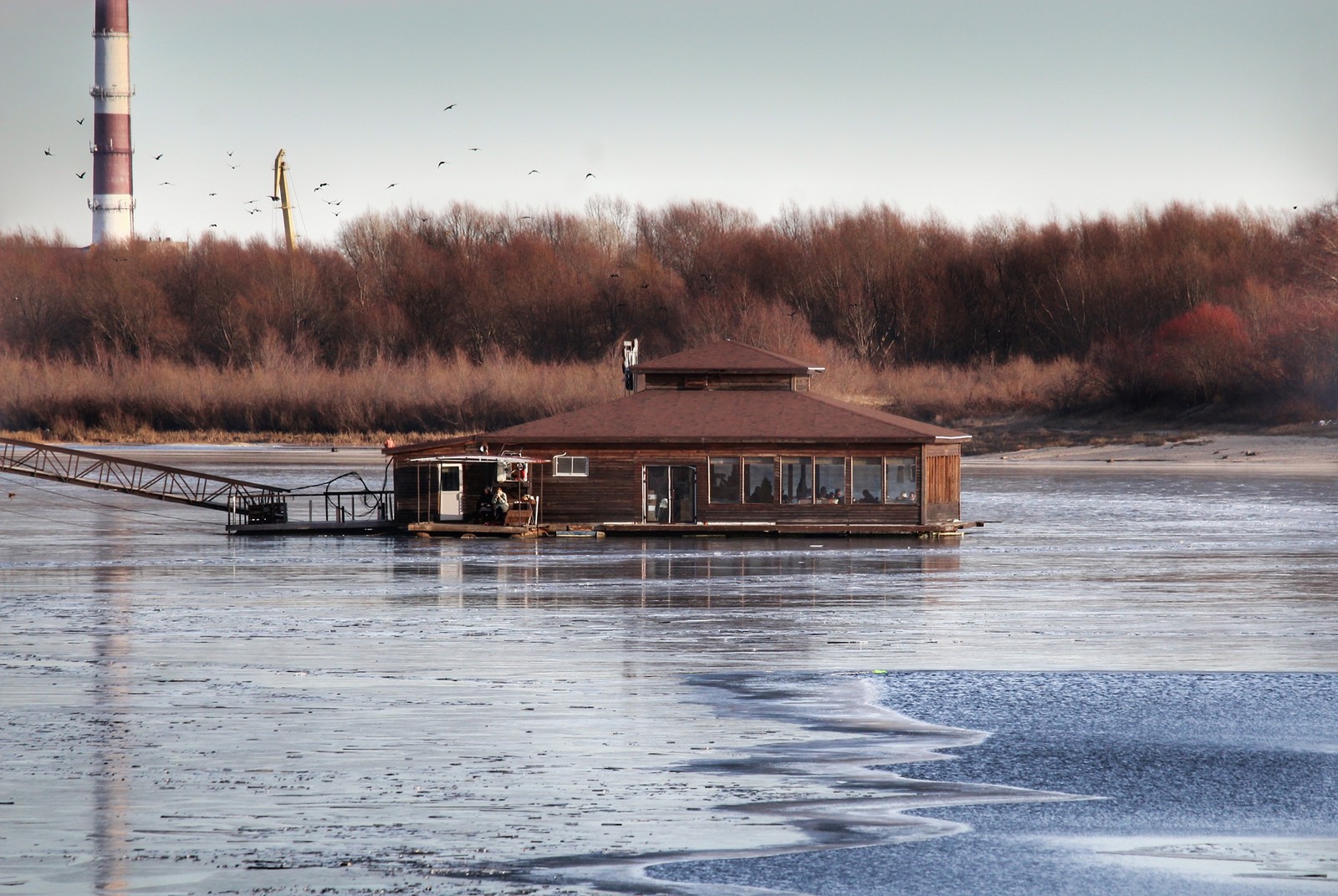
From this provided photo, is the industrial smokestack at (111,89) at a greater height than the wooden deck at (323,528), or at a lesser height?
greater

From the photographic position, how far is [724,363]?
55.7 metres

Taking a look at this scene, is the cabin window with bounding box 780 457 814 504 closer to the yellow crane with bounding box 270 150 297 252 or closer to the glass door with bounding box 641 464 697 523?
the glass door with bounding box 641 464 697 523

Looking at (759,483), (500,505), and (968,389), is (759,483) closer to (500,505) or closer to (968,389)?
(500,505)

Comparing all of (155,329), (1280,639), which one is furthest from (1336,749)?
(155,329)

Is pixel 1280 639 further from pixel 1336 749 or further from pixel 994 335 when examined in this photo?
pixel 994 335

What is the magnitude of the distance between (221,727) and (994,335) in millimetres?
122604

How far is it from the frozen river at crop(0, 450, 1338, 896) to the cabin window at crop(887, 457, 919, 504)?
1039 cm

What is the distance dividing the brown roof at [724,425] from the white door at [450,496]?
9.65 feet

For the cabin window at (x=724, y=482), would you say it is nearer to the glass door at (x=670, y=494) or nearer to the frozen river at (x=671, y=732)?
the glass door at (x=670, y=494)

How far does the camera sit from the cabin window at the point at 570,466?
51906mm

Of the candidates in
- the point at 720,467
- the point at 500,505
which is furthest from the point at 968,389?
the point at 500,505

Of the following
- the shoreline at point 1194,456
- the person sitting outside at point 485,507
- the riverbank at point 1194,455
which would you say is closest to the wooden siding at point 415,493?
the person sitting outside at point 485,507

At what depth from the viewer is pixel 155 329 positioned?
5453 inches

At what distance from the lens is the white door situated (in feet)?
178
